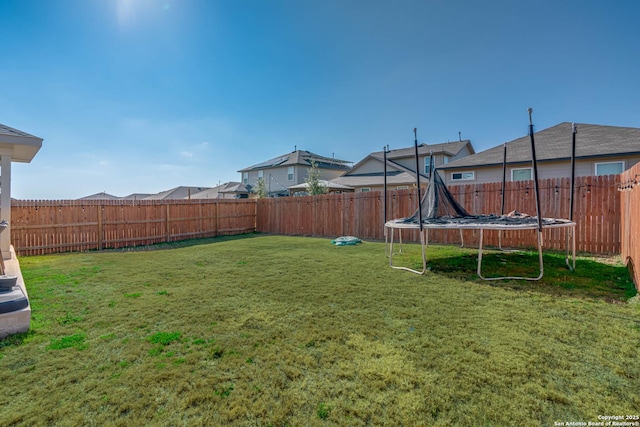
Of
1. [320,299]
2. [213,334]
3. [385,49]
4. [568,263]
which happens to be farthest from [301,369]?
[385,49]

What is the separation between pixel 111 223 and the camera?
10.2 meters

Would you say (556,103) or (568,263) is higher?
(556,103)

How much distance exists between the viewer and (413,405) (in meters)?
1.76

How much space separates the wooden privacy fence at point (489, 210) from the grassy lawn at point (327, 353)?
2.85 meters

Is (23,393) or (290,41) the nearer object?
(23,393)

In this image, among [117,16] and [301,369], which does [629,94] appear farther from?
[117,16]

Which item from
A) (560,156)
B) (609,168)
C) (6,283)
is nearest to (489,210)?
(560,156)

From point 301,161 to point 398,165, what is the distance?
8.89 m

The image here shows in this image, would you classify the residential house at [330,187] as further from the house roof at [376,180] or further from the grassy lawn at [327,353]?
the grassy lawn at [327,353]

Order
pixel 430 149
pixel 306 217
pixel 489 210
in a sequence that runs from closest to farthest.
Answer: pixel 489 210 → pixel 306 217 → pixel 430 149

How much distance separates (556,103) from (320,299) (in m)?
14.2

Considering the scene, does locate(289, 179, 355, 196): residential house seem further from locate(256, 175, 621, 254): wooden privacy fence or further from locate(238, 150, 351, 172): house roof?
locate(256, 175, 621, 254): wooden privacy fence

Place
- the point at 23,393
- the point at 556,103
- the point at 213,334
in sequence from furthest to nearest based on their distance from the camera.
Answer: the point at 556,103
the point at 213,334
the point at 23,393

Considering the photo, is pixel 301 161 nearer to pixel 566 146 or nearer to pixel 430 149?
pixel 430 149
